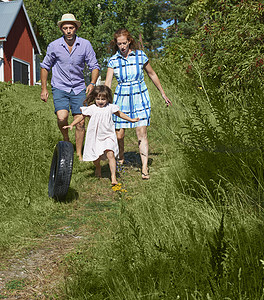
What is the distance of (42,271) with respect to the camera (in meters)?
3.21

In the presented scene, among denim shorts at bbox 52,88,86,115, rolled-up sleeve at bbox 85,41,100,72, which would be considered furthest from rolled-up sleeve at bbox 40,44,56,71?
rolled-up sleeve at bbox 85,41,100,72

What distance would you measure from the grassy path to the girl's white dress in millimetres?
444

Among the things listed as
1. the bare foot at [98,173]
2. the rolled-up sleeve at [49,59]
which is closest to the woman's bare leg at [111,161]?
the bare foot at [98,173]

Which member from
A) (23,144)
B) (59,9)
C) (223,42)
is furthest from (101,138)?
(59,9)

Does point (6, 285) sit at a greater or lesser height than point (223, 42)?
lesser

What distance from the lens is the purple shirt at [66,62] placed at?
6.54 meters

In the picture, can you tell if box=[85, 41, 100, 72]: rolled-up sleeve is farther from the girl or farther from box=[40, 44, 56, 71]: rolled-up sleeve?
the girl

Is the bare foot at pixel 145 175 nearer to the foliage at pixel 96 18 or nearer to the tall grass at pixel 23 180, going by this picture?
the tall grass at pixel 23 180

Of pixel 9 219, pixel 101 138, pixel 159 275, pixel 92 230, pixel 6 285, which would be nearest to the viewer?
pixel 159 275

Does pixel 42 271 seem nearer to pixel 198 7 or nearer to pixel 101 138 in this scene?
pixel 101 138

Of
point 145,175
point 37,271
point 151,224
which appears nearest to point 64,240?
point 37,271

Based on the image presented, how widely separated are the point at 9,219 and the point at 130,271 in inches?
86.0

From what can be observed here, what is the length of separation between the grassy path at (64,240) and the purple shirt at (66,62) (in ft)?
5.02

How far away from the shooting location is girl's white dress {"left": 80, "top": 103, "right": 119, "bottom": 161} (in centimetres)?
562
